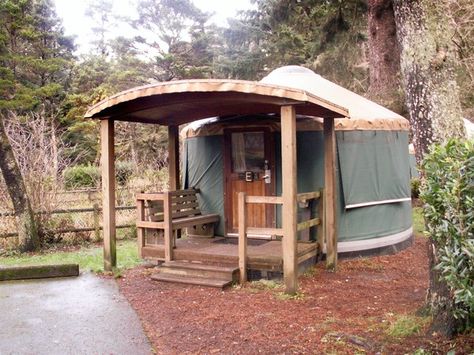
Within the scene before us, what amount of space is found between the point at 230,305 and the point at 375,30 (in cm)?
847

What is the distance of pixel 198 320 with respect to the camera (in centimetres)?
432

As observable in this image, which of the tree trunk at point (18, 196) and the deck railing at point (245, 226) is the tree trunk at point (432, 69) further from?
the tree trunk at point (18, 196)

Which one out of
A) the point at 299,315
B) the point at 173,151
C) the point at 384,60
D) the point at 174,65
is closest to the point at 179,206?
the point at 173,151

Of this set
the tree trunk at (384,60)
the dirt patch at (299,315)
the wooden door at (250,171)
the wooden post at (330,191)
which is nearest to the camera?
the dirt patch at (299,315)

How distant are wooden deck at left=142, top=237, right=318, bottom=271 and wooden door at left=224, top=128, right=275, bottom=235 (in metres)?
0.42

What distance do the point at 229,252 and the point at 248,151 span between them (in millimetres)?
1769

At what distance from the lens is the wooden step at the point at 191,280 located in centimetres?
538

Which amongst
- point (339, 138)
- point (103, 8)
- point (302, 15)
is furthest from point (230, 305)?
point (103, 8)

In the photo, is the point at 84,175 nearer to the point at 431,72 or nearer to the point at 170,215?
the point at 170,215

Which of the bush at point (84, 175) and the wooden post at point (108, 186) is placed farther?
the bush at point (84, 175)

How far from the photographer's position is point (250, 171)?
23.3 feet

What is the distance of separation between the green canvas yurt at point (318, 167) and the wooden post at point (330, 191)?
0.36m

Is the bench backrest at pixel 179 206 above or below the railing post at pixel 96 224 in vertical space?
above

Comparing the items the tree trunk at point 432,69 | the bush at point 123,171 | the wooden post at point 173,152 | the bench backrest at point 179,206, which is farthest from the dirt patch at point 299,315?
the bush at point 123,171
